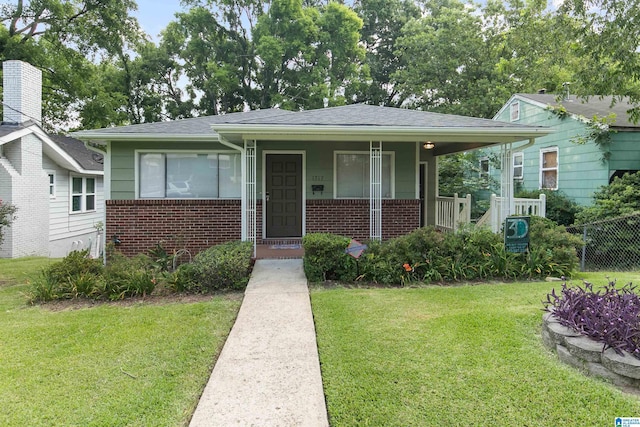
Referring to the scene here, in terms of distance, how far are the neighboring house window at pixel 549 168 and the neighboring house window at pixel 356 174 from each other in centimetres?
641

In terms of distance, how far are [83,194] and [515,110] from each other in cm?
1702

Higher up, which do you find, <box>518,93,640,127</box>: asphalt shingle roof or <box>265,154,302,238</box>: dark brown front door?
<box>518,93,640,127</box>: asphalt shingle roof

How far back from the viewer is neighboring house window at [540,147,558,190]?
12062 millimetres

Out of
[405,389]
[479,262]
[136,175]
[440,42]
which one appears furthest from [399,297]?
[440,42]

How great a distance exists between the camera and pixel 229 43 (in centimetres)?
2280

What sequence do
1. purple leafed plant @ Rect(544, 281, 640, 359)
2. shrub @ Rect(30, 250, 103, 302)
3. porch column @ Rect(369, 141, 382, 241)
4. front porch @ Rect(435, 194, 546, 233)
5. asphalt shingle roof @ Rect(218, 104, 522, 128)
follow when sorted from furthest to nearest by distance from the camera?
front porch @ Rect(435, 194, 546, 233) → porch column @ Rect(369, 141, 382, 241) → asphalt shingle roof @ Rect(218, 104, 522, 128) → shrub @ Rect(30, 250, 103, 302) → purple leafed plant @ Rect(544, 281, 640, 359)

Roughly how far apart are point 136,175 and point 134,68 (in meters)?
17.4

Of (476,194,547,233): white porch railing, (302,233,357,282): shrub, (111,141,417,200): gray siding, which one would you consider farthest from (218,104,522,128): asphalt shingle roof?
(302,233,357,282): shrub

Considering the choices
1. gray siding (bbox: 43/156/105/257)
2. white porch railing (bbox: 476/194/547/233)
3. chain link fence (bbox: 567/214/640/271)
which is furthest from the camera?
gray siding (bbox: 43/156/105/257)

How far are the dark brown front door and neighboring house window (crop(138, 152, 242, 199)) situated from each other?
31.6 inches

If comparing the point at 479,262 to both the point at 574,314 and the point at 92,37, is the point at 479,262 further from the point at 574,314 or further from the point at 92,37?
the point at 92,37

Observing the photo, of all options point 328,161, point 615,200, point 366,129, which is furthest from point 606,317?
point 615,200

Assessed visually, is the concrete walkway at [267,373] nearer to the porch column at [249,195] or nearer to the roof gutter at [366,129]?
the porch column at [249,195]

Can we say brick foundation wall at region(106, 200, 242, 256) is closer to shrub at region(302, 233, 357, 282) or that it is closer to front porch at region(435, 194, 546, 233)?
shrub at region(302, 233, 357, 282)
